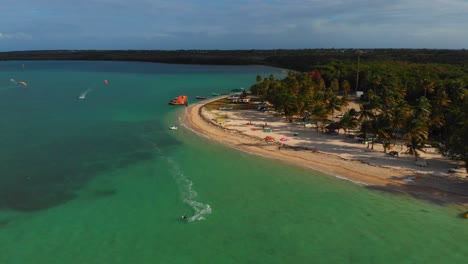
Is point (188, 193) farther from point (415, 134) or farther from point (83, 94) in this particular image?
point (83, 94)

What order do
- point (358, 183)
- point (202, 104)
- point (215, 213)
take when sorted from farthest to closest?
1. point (202, 104)
2. point (358, 183)
3. point (215, 213)

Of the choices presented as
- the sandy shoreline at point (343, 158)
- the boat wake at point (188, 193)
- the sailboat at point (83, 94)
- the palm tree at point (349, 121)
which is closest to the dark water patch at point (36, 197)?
the boat wake at point (188, 193)

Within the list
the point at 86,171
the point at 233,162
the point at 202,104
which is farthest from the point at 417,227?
the point at 202,104

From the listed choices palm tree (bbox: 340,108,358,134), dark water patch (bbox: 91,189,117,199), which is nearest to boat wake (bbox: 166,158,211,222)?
dark water patch (bbox: 91,189,117,199)

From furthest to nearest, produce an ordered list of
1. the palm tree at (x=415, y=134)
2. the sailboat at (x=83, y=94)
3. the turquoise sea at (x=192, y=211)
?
the sailboat at (x=83, y=94) → the palm tree at (x=415, y=134) → the turquoise sea at (x=192, y=211)

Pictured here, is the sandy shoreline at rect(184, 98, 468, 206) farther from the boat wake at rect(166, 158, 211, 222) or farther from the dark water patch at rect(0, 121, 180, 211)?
the boat wake at rect(166, 158, 211, 222)

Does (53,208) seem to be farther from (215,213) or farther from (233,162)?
(233,162)

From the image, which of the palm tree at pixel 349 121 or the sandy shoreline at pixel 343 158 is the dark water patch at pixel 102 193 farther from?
the palm tree at pixel 349 121
